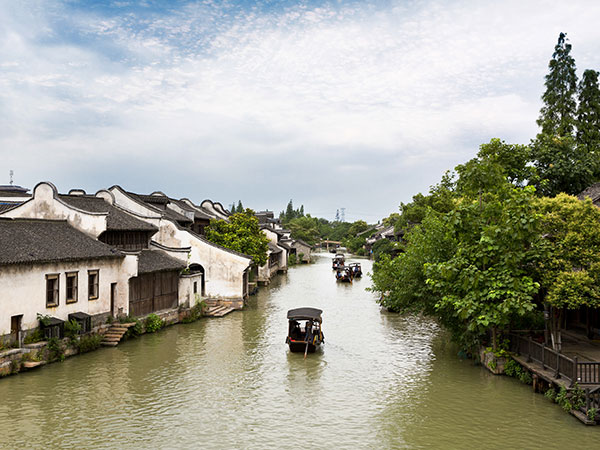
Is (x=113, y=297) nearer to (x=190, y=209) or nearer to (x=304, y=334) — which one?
(x=304, y=334)

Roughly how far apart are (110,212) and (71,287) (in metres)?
9.65

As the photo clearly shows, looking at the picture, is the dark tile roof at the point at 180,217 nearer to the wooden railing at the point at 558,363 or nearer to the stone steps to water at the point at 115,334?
the stone steps to water at the point at 115,334

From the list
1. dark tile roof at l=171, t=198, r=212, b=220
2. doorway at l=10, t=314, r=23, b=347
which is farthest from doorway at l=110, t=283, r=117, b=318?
dark tile roof at l=171, t=198, r=212, b=220

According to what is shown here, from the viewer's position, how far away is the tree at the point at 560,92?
4962 cm

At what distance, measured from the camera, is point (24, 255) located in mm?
24188

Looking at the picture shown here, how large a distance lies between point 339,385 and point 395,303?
8088mm

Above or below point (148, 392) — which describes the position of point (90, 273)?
above

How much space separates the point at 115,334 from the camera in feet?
96.0

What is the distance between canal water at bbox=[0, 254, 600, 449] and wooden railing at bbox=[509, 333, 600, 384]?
137 cm

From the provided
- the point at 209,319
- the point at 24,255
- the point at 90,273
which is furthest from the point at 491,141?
the point at 24,255

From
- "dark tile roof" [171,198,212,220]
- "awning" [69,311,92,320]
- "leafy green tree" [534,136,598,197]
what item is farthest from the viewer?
A: "dark tile roof" [171,198,212,220]

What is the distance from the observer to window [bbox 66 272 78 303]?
2686 centimetres

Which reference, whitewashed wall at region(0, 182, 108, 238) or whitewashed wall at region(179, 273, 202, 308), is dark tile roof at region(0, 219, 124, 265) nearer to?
whitewashed wall at region(0, 182, 108, 238)

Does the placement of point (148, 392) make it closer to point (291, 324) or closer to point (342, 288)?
point (291, 324)
